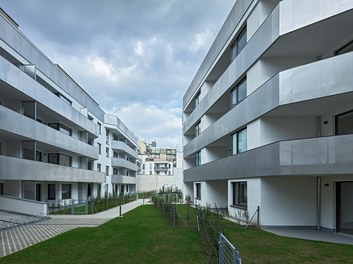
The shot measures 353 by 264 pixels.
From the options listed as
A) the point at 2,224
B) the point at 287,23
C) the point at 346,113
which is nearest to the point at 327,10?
the point at 287,23

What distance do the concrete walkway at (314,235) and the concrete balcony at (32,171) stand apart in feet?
48.3

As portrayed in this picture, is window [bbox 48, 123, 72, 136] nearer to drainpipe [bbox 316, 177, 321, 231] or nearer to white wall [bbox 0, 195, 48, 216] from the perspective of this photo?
white wall [bbox 0, 195, 48, 216]

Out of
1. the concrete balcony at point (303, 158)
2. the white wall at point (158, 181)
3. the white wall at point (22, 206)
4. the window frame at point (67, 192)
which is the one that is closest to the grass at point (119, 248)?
the concrete balcony at point (303, 158)

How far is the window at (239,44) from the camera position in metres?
19.1

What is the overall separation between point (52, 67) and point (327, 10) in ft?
70.4

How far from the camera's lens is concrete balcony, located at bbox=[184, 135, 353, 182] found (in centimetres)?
1166

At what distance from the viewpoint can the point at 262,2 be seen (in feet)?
52.6

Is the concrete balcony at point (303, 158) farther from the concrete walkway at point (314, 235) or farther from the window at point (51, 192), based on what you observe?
the window at point (51, 192)

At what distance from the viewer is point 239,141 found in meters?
19.7

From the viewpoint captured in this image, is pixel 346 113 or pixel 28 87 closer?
pixel 346 113

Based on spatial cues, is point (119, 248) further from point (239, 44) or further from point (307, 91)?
point (239, 44)

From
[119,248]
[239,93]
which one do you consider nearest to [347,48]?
[239,93]

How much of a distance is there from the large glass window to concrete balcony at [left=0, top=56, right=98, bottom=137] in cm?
1339

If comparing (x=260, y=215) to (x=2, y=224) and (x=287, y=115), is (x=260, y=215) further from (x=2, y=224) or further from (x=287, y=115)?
(x=2, y=224)
